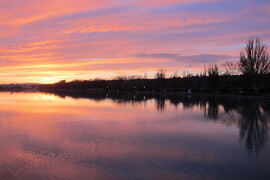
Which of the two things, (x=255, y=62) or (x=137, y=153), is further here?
(x=255, y=62)

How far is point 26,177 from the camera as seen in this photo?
19.7 feet

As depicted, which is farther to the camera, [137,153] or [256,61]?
[256,61]

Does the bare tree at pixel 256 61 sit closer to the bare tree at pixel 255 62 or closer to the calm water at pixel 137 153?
the bare tree at pixel 255 62

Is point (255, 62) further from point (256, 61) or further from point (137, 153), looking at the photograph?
point (137, 153)

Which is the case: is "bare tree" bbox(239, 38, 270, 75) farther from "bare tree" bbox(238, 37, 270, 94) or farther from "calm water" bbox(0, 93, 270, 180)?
"calm water" bbox(0, 93, 270, 180)

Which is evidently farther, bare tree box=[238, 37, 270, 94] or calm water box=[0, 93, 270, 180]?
bare tree box=[238, 37, 270, 94]

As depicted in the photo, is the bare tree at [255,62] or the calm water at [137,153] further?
the bare tree at [255,62]

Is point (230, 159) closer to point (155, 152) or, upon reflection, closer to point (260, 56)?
point (155, 152)

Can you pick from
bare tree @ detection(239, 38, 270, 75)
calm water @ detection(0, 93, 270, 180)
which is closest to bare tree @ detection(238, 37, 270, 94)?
bare tree @ detection(239, 38, 270, 75)

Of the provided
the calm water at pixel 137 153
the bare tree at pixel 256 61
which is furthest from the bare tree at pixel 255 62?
the calm water at pixel 137 153

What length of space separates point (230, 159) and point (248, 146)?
1700 millimetres

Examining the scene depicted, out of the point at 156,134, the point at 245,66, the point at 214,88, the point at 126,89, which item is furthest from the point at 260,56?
the point at 126,89

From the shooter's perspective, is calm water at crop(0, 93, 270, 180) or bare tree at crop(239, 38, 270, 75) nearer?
calm water at crop(0, 93, 270, 180)

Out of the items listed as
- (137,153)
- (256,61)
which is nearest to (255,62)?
(256,61)
